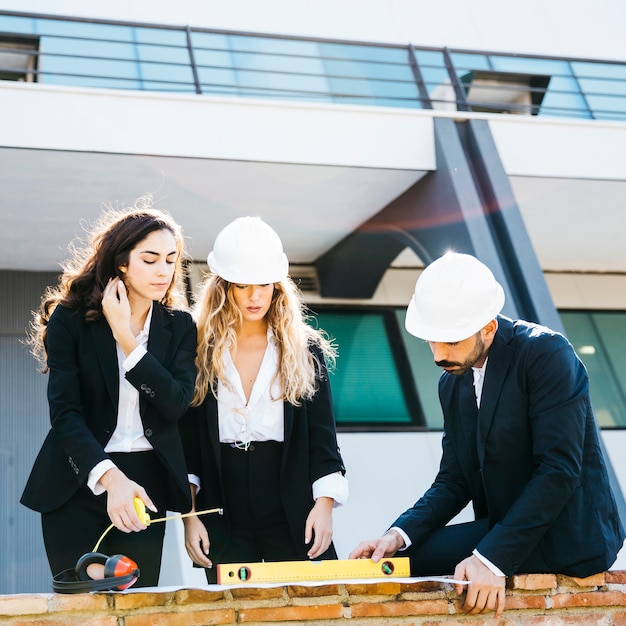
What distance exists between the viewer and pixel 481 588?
7.58 ft

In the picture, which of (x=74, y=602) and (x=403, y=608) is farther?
(x=403, y=608)

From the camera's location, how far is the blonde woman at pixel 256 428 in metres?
2.89

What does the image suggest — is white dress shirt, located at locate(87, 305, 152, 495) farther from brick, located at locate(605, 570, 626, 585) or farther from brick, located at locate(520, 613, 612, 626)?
brick, located at locate(605, 570, 626, 585)

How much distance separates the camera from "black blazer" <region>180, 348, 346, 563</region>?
288 centimetres

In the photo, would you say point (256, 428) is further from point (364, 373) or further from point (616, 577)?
point (364, 373)

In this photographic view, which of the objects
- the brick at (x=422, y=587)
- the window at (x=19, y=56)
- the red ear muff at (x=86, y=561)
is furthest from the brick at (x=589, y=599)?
the window at (x=19, y=56)

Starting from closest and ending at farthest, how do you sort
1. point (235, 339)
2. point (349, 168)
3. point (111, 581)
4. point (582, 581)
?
point (111, 581) < point (582, 581) < point (235, 339) < point (349, 168)

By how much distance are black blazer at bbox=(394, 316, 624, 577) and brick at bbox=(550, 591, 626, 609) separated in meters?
0.08

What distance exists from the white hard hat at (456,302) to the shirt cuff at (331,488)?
0.67 m

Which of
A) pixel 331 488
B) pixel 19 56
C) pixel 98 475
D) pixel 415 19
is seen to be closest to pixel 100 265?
pixel 98 475

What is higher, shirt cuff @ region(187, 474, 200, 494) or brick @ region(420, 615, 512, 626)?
shirt cuff @ region(187, 474, 200, 494)

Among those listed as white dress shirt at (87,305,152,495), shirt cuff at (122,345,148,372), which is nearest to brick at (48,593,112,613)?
white dress shirt at (87,305,152,495)

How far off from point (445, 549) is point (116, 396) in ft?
3.83

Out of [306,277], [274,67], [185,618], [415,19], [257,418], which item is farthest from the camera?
[415,19]
